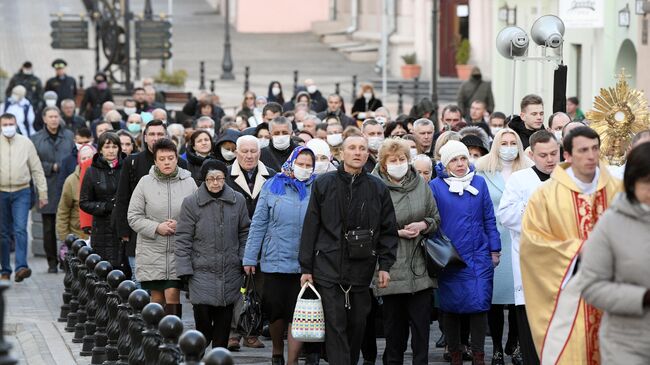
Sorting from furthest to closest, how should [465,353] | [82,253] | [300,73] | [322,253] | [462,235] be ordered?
1. [300,73]
2. [82,253]
3. [465,353]
4. [462,235]
5. [322,253]

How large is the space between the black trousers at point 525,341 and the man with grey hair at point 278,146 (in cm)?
419

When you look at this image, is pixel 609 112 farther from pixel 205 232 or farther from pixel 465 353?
pixel 205 232

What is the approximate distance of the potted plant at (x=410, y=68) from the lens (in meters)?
49.8

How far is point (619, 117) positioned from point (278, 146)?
3.34 m

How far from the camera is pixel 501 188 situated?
13570 mm

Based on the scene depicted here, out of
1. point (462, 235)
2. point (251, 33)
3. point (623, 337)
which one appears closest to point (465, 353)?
point (462, 235)

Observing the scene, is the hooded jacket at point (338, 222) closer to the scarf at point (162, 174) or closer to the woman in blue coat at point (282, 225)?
the woman in blue coat at point (282, 225)

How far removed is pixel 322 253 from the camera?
12203mm

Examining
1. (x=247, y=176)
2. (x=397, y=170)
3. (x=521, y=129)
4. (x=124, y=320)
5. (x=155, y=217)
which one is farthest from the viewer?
(x=521, y=129)

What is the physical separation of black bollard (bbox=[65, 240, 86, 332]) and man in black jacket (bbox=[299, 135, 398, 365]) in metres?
3.92

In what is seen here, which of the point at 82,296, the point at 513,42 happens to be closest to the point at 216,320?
the point at 82,296

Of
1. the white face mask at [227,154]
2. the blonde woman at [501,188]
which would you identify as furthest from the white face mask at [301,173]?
the white face mask at [227,154]

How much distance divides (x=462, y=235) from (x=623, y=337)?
16.1ft

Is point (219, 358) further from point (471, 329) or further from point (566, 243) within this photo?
point (471, 329)
